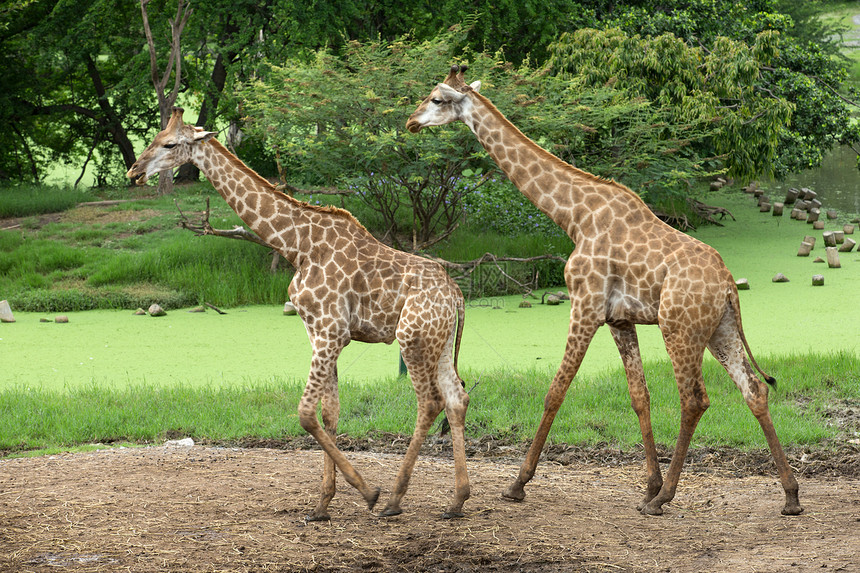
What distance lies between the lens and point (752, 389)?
5.03 metres

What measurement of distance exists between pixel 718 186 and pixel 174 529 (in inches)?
641

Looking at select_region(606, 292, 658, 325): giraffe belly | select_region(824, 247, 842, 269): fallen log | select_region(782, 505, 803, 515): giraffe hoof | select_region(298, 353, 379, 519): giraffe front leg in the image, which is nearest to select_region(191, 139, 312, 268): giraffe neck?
select_region(298, 353, 379, 519): giraffe front leg

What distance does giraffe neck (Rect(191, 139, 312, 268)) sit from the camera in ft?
16.8

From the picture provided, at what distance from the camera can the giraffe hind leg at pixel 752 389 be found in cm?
499

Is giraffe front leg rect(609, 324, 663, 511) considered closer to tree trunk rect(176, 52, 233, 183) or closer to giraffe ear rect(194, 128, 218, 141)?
giraffe ear rect(194, 128, 218, 141)

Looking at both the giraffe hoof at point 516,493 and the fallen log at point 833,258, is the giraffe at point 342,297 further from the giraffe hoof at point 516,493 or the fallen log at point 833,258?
the fallen log at point 833,258

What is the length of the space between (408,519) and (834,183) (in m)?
19.2

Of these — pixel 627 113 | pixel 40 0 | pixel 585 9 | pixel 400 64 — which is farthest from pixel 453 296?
pixel 40 0

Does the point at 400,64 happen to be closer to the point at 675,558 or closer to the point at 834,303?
the point at 834,303

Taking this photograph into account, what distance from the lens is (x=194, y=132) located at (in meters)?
5.15

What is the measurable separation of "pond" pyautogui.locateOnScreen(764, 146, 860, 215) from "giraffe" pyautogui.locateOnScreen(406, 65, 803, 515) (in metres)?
13.7

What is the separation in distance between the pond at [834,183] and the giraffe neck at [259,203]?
581 inches

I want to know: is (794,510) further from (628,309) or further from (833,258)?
(833,258)

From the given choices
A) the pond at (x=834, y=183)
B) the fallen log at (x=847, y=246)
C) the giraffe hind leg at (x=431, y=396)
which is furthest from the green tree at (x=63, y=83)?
the pond at (x=834, y=183)
